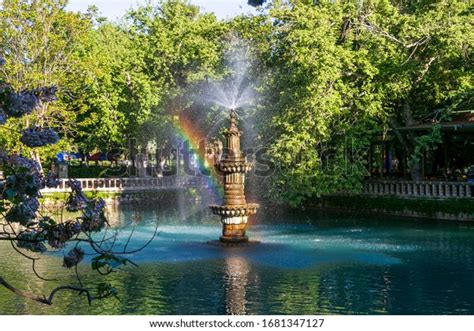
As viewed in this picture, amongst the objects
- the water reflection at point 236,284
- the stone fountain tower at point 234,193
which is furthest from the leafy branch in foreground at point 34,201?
the stone fountain tower at point 234,193

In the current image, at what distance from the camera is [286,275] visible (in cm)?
2022

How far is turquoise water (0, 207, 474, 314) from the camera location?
1631 centimetres

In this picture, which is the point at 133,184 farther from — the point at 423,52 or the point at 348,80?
the point at 423,52

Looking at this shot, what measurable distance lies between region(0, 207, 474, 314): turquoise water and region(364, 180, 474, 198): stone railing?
3.94 metres

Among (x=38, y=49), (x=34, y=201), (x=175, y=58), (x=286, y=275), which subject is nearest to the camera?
(x=34, y=201)

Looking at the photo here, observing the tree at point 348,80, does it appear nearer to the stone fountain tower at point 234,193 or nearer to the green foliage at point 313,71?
Answer: the green foliage at point 313,71

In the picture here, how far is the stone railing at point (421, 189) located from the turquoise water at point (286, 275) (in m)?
3.94

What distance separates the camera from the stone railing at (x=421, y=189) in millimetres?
35375

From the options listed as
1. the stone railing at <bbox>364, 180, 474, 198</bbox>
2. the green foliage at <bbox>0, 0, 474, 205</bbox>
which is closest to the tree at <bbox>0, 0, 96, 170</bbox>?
the green foliage at <bbox>0, 0, 474, 205</bbox>

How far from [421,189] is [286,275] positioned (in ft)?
63.7

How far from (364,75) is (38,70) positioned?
1937 cm

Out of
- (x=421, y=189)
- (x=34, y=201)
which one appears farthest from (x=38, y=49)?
(x=34, y=201)

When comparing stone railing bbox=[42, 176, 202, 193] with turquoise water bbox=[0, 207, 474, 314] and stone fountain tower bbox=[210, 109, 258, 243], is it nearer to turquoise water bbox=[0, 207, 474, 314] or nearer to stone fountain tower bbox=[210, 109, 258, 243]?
turquoise water bbox=[0, 207, 474, 314]

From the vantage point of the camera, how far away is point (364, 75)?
121 feet
